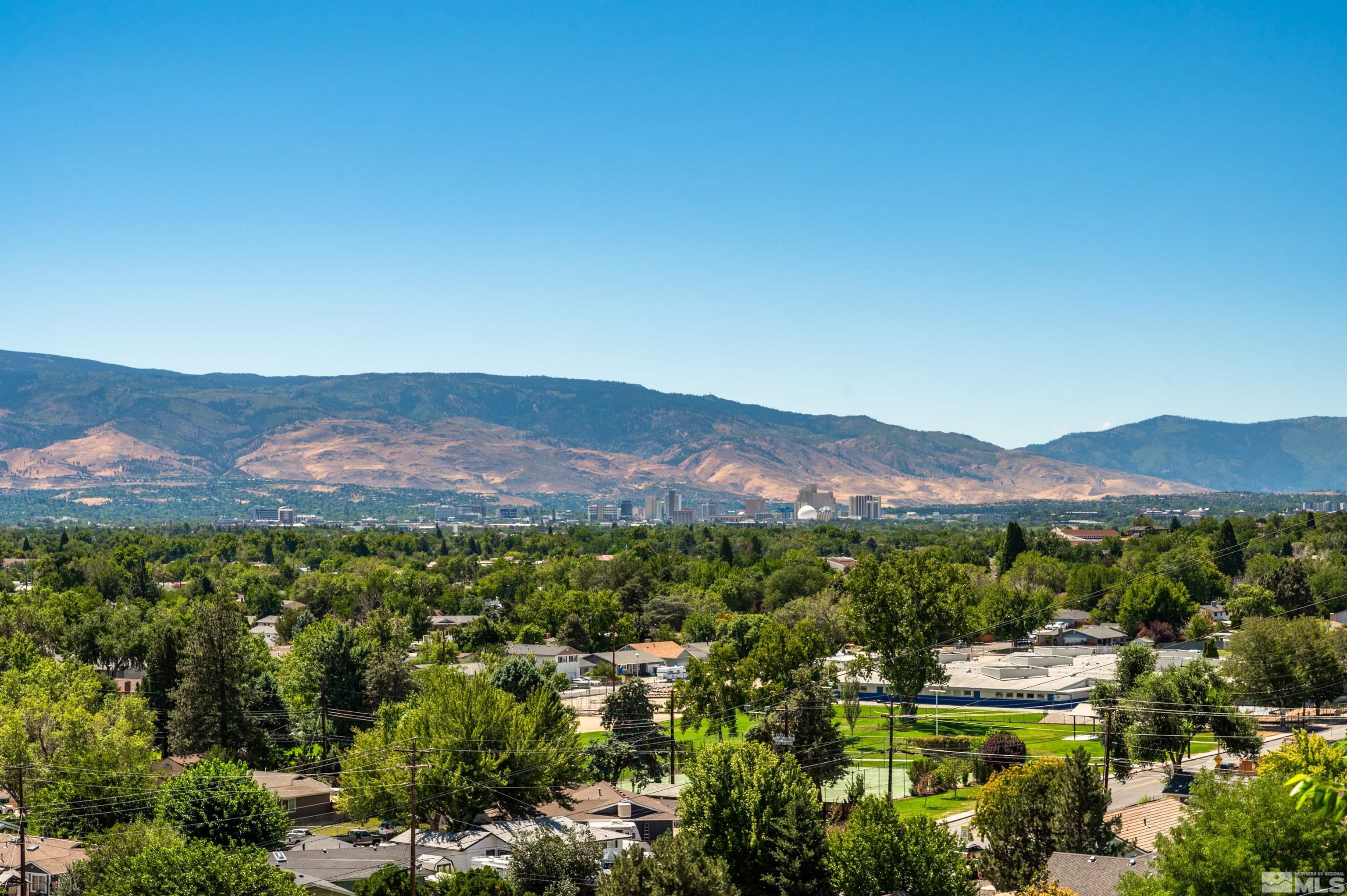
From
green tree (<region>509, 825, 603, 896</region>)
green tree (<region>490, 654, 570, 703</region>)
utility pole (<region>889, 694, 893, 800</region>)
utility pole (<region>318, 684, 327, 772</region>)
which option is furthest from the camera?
green tree (<region>490, 654, 570, 703</region>)

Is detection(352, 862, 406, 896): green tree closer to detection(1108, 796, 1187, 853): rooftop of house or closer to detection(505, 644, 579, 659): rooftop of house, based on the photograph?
detection(1108, 796, 1187, 853): rooftop of house

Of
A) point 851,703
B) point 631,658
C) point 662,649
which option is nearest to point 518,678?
point 851,703

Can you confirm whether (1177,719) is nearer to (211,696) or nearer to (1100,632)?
(211,696)

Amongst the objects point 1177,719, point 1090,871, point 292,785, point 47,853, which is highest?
point 1177,719

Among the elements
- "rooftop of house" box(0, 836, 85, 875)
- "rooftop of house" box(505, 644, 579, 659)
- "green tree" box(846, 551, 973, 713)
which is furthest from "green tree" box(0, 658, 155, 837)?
"rooftop of house" box(505, 644, 579, 659)

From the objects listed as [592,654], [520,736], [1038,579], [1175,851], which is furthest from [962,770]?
[1038,579]

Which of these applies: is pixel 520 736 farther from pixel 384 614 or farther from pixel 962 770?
pixel 384 614
